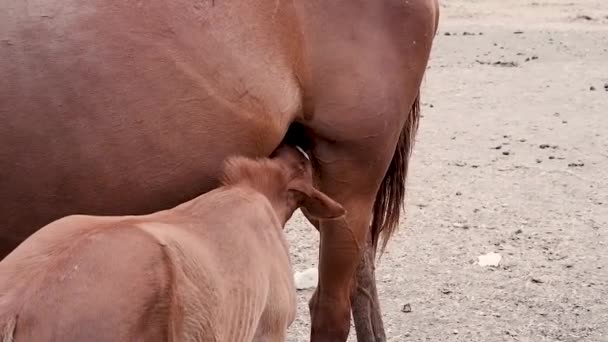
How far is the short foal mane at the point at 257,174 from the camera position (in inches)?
88.7

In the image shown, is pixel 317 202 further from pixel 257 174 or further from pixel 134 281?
pixel 134 281

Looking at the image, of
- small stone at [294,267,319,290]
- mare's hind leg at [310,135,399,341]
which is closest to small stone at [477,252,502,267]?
small stone at [294,267,319,290]

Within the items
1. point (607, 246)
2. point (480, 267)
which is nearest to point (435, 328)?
point (480, 267)

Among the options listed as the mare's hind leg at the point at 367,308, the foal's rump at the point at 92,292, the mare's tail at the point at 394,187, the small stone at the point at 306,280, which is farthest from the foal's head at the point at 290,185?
the small stone at the point at 306,280

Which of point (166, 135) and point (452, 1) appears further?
point (452, 1)

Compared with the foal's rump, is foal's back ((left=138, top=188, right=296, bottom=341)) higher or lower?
lower

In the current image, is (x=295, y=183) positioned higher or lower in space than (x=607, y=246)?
higher

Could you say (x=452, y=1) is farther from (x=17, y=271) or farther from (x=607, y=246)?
(x=17, y=271)

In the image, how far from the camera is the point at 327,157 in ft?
8.48

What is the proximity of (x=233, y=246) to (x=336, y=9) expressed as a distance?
0.74 metres

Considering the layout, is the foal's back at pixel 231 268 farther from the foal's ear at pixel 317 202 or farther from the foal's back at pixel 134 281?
the foal's ear at pixel 317 202

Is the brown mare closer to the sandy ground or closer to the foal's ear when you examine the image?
the foal's ear

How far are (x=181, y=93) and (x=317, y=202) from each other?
460mm

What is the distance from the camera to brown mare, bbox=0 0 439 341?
83.7 inches
